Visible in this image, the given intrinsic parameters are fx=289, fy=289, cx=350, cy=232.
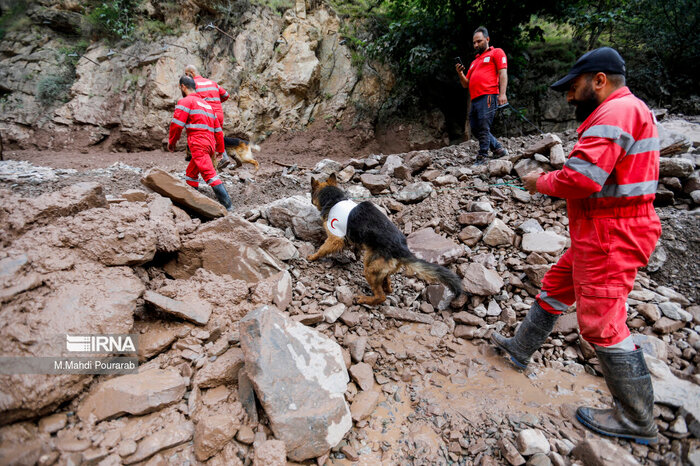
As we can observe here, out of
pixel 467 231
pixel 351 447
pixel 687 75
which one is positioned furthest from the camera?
pixel 687 75

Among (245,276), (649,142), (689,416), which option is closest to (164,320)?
(245,276)

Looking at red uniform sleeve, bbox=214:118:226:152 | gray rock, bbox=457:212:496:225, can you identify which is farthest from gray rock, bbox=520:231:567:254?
red uniform sleeve, bbox=214:118:226:152

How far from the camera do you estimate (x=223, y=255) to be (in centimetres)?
321

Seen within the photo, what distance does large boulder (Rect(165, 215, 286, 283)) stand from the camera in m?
3.19

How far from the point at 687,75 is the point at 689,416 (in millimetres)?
10954

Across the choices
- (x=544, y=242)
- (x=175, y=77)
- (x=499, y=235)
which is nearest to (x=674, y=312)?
(x=544, y=242)

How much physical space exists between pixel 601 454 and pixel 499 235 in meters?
2.42

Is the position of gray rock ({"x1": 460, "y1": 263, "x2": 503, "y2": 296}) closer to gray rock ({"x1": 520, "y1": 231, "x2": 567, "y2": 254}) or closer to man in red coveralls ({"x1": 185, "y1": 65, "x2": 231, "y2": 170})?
gray rock ({"x1": 520, "y1": 231, "x2": 567, "y2": 254})

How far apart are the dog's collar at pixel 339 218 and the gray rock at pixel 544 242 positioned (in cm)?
219

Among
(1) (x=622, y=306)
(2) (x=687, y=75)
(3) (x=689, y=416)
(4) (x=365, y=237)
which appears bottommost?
(3) (x=689, y=416)

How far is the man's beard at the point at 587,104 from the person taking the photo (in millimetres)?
1933

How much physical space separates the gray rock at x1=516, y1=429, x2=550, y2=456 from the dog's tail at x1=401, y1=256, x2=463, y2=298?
118 cm

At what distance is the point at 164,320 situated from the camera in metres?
2.60

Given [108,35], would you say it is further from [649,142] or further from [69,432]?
[649,142]
